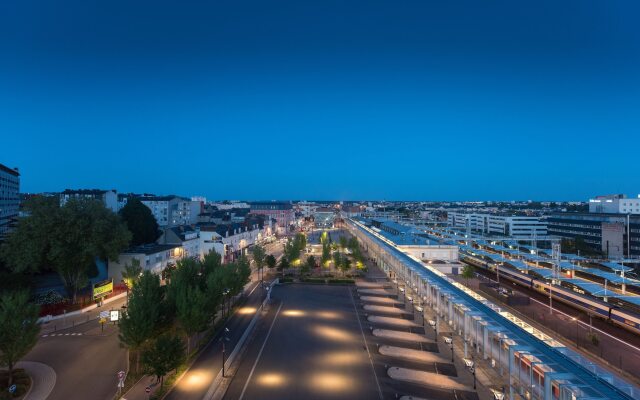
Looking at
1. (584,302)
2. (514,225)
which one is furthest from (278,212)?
(584,302)

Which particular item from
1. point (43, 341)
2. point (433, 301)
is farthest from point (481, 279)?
point (43, 341)

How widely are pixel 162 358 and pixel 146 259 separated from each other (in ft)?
75.5

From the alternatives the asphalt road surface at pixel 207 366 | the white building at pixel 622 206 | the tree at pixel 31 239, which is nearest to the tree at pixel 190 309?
the asphalt road surface at pixel 207 366

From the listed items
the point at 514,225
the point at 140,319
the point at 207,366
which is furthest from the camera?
the point at 514,225

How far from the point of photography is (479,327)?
17.4m

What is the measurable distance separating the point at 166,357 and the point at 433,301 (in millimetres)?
16411

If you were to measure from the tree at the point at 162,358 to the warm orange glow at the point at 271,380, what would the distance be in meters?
3.80

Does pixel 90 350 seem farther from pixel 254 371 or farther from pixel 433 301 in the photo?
pixel 433 301

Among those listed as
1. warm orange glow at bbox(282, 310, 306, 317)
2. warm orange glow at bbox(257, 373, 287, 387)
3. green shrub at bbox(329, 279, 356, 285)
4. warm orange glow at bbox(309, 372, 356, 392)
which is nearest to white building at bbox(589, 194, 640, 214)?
green shrub at bbox(329, 279, 356, 285)

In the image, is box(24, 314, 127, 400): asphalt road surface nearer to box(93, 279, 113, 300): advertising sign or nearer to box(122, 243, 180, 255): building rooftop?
box(93, 279, 113, 300): advertising sign

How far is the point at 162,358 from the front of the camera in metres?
16.3

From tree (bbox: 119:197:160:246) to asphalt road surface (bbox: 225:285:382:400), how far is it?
2695 cm

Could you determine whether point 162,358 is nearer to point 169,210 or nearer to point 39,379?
point 39,379

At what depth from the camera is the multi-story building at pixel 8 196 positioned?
58.4 m
